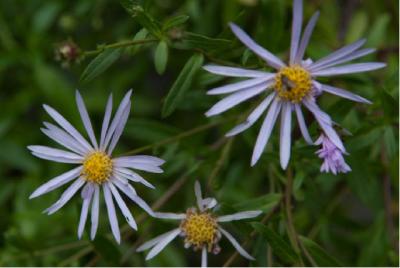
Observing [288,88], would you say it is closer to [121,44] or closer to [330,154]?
[330,154]

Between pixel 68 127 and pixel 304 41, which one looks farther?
pixel 68 127

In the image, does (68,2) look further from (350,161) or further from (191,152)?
(350,161)

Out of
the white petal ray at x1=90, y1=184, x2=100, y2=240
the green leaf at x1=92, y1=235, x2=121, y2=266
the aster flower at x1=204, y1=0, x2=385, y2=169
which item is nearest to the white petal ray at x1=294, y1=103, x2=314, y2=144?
the aster flower at x1=204, y1=0, x2=385, y2=169

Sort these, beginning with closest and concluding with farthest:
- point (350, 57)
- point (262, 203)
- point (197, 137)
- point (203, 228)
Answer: point (350, 57) < point (203, 228) < point (262, 203) < point (197, 137)

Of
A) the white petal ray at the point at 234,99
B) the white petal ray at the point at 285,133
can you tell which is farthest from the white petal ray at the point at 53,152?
the white petal ray at the point at 285,133

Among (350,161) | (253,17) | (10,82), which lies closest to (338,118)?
(350,161)

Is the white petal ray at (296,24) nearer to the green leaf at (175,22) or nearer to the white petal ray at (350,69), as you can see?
the white petal ray at (350,69)

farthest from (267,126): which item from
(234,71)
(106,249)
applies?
(106,249)
